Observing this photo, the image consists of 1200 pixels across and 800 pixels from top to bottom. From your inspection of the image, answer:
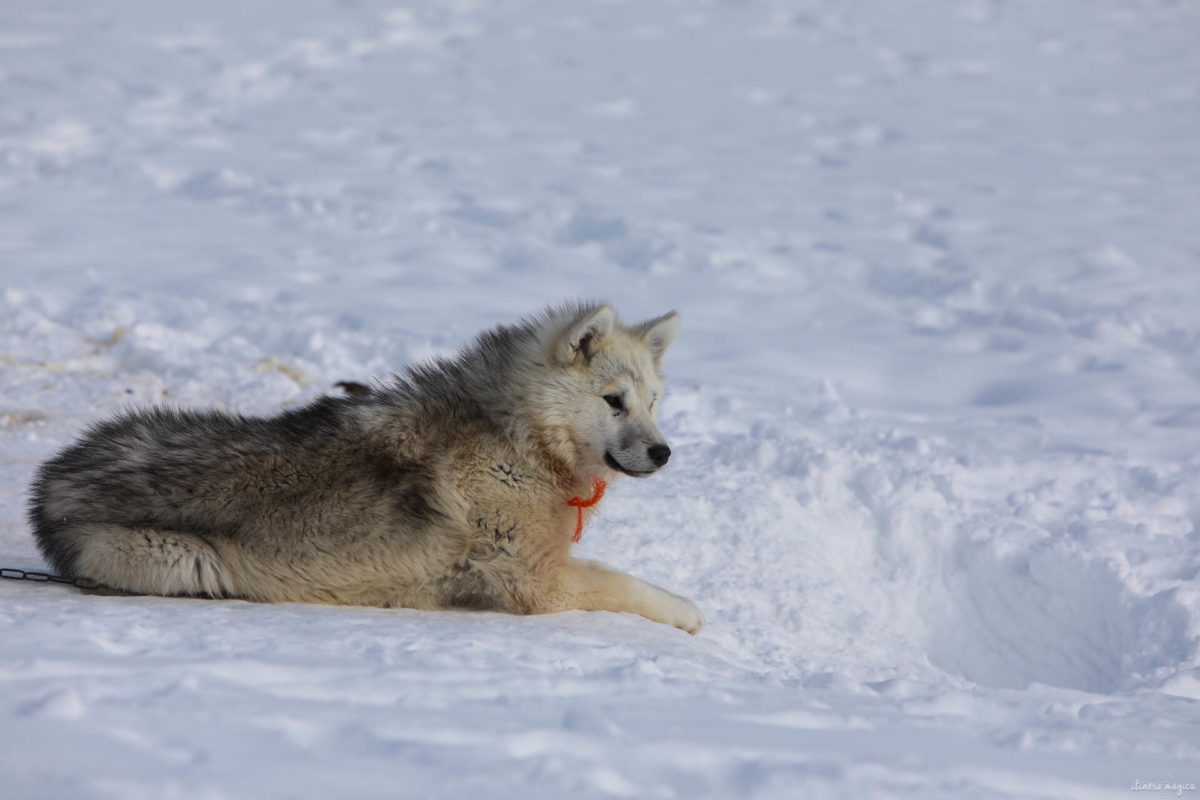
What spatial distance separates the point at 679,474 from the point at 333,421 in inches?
111

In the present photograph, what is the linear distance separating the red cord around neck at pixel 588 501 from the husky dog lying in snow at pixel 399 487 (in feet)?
0.04

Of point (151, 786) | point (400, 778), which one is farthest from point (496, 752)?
point (151, 786)

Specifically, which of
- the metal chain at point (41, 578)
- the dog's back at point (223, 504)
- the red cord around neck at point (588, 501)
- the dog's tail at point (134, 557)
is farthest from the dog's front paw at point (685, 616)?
A: the metal chain at point (41, 578)

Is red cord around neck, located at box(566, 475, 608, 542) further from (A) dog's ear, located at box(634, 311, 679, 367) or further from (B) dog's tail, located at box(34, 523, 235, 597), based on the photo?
→ (B) dog's tail, located at box(34, 523, 235, 597)

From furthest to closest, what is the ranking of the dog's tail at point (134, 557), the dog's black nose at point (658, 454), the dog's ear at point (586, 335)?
the dog's ear at point (586, 335) < the dog's black nose at point (658, 454) < the dog's tail at point (134, 557)

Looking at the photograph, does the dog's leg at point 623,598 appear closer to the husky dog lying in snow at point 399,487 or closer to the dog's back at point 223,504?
the husky dog lying in snow at point 399,487

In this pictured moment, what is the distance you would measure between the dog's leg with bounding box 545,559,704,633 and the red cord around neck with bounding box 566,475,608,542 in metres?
0.19

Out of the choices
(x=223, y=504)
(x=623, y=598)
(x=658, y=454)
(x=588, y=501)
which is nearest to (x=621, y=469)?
(x=658, y=454)

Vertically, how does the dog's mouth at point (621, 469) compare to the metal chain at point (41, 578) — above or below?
above

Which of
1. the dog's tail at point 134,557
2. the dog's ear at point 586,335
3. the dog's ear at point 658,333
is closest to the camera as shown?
the dog's tail at point 134,557

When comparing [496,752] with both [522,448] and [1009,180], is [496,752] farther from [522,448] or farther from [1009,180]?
[1009,180]

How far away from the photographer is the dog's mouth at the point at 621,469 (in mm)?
5250

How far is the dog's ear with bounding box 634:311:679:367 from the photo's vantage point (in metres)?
5.84

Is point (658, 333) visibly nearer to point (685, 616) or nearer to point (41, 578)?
point (685, 616)
